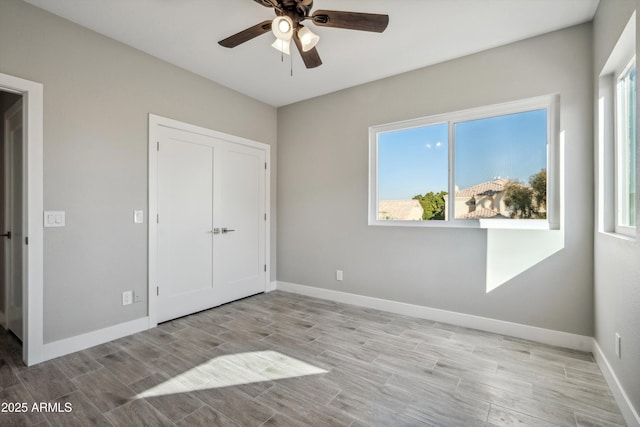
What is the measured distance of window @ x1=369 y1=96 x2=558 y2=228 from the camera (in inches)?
109

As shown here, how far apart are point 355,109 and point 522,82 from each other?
180 cm

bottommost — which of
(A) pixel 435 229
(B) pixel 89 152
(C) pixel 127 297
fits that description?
(C) pixel 127 297

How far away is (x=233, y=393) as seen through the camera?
195 cm

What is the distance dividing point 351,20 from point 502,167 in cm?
208

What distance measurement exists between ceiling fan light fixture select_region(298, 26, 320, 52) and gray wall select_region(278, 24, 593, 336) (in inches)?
68.1

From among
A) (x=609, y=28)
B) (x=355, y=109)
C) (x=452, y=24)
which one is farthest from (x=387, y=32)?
(x=609, y=28)

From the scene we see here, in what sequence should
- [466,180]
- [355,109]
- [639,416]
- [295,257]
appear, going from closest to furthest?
[639,416] < [466,180] < [355,109] < [295,257]

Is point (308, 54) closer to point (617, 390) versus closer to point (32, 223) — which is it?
point (32, 223)

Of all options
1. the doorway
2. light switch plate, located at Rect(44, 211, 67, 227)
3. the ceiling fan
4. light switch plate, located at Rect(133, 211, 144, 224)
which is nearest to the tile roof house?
the ceiling fan

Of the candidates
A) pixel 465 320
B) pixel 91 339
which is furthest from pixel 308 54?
pixel 91 339

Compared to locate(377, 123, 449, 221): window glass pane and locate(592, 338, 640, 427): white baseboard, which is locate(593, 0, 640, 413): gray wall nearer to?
locate(592, 338, 640, 427): white baseboard

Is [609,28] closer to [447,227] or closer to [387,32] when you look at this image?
[387,32]

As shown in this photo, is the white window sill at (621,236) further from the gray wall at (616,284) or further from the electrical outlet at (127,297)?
the electrical outlet at (127,297)

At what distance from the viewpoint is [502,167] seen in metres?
2.91
